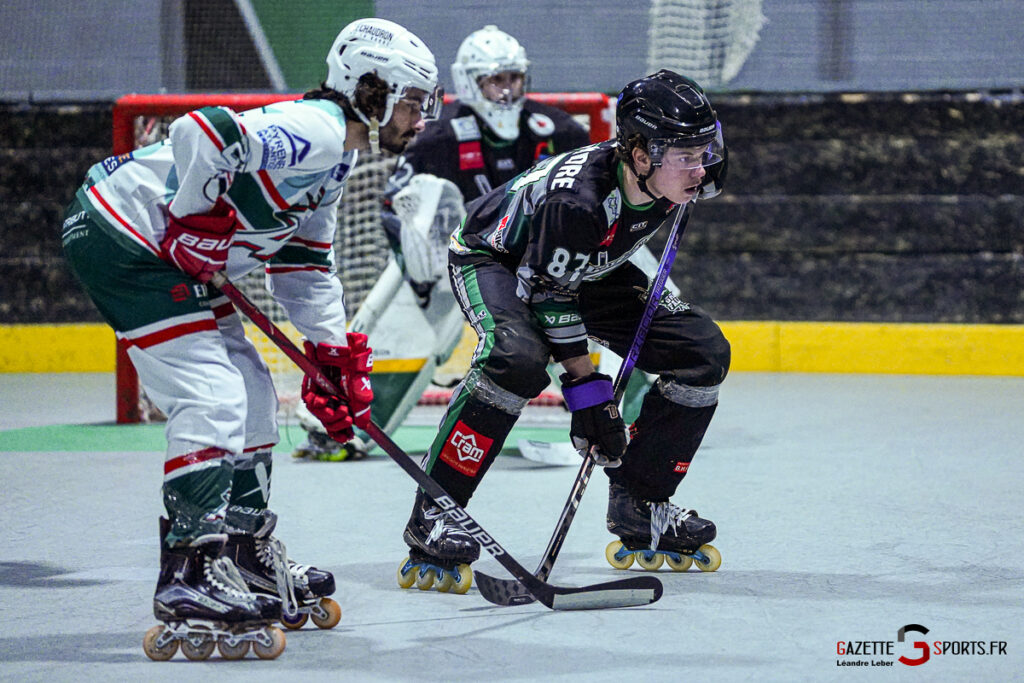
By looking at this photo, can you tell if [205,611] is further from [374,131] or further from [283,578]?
[374,131]

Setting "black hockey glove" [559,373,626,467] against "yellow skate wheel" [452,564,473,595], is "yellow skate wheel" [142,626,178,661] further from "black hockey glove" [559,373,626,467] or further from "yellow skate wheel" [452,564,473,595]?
"black hockey glove" [559,373,626,467]

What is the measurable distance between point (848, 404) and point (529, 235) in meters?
3.18

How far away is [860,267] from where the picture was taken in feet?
21.6

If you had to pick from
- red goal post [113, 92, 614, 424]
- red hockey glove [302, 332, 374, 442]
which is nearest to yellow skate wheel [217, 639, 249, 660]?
red hockey glove [302, 332, 374, 442]

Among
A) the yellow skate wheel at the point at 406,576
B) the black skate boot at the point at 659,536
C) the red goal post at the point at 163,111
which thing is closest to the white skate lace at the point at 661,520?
the black skate boot at the point at 659,536

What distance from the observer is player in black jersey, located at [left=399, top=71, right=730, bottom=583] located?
8.70 ft

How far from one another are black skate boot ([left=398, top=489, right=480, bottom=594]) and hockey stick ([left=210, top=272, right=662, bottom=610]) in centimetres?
16

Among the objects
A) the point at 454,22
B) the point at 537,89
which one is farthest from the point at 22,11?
the point at 537,89

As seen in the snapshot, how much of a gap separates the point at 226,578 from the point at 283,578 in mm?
183

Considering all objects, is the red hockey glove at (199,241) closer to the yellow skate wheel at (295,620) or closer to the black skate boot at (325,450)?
the yellow skate wheel at (295,620)

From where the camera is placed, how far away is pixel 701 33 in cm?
646

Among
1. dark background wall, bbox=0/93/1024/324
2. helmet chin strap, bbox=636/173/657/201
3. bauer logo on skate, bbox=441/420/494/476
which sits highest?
helmet chin strap, bbox=636/173/657/201

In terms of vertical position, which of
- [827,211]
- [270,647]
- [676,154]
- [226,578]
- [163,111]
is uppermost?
[676,154]

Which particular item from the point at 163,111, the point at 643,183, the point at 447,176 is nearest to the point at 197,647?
the point at 643,183
